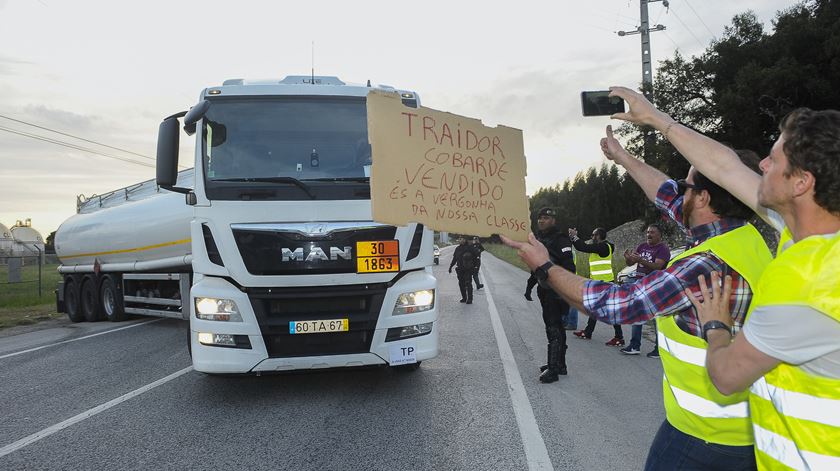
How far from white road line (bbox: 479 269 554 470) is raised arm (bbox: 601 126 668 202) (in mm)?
2181

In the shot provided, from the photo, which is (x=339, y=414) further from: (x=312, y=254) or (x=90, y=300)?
(x=90, y=300)

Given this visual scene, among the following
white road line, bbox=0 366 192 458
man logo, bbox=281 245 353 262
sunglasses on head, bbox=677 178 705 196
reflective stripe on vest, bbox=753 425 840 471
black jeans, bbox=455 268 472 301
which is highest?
sunglasses on head, bbox=677 178 705 196

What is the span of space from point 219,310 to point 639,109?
165 inches

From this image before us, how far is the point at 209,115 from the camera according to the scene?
5.79 meters

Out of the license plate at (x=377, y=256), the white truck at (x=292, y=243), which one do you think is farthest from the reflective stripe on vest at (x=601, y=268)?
the license plate at (x=377, y=256)

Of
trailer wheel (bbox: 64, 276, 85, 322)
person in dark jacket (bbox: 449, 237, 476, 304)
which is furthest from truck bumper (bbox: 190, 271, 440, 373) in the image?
trailer wheel (bbox: 64, 276, 85, 322)

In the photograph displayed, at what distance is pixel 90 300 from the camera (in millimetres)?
13148

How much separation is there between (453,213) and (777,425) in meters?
1.37

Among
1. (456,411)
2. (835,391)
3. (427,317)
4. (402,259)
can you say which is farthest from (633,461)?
(835,391)

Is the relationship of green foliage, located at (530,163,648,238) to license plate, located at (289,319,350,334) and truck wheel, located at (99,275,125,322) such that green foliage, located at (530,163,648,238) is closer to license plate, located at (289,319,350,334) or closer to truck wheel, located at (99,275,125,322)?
truck wheel, located at (99,275,125,322)

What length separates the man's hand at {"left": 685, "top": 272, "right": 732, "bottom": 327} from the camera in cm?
186

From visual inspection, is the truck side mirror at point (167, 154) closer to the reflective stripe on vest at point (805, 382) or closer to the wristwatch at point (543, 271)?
the wristwatch at point (543, 271)

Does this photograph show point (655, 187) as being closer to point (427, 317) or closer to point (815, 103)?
point (427, 317)

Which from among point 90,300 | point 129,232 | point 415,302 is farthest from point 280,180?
point 90,300
